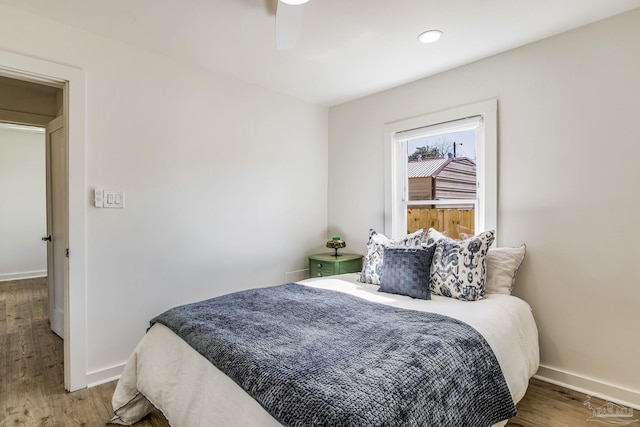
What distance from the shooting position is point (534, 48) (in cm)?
246

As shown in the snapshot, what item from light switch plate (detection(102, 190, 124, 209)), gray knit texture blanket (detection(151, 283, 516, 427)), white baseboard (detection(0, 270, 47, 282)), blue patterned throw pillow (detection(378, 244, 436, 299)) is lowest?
white baseboard (detection(0, 270, 47, 282))

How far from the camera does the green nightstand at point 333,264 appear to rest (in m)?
3.35

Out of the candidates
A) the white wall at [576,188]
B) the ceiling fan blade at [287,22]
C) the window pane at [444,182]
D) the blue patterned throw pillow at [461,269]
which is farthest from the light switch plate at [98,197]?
the white wall at [576,188]

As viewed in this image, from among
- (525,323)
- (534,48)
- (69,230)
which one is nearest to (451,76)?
(534,48)

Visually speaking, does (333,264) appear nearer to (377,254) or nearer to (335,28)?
(377,254)

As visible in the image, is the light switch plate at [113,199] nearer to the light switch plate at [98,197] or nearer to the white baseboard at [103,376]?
the light switch plate at [98,197]

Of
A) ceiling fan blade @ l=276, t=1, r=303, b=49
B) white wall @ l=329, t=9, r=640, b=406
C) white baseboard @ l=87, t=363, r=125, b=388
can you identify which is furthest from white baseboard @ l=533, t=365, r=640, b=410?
white baseboard @ l=87, t=363, r=125, b=388

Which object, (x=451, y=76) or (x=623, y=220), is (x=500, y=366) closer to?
(x=623, y=220)

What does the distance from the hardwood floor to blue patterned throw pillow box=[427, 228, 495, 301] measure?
2.42 feet

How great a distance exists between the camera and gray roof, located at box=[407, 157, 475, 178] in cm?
309

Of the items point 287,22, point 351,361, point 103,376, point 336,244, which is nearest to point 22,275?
point 103,376

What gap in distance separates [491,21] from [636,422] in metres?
2.53

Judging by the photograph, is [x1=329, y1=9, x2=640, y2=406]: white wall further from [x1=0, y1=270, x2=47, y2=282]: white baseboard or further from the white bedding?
[x1=0, y1=270, x2=47, y2=282]: white baseboard
